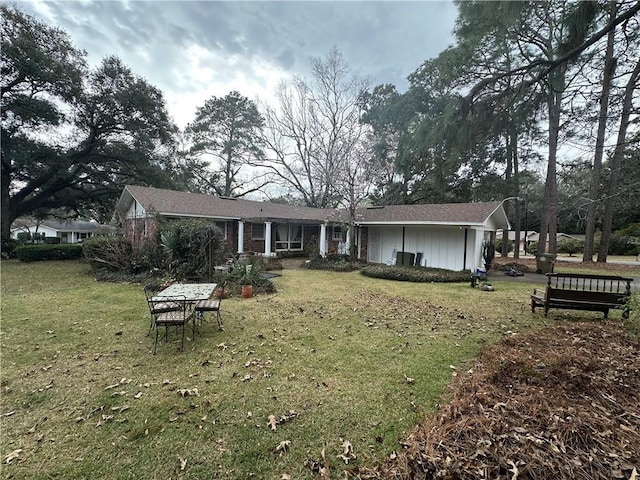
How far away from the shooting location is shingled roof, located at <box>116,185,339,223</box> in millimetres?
13875

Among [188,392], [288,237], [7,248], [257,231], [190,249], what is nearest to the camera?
[188,392]

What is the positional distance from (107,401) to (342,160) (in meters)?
19.6

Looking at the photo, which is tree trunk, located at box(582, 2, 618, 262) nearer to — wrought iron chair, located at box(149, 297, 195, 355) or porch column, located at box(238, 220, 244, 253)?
wrought iron chair, located at box(149, 297, 195, 355)

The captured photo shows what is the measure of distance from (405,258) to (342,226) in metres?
3.71

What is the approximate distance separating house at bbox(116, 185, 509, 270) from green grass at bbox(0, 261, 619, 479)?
21.8 feet

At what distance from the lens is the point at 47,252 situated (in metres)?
15.0

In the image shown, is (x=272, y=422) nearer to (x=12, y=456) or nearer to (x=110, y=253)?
(x=12, y=456)

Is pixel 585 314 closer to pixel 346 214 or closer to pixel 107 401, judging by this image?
pixel 107 401

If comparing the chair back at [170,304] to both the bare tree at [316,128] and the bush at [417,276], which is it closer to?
the bush at [417,276]

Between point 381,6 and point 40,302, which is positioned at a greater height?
point 381,6

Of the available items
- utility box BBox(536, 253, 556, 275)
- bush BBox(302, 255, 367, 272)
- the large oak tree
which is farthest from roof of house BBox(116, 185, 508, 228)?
the large oak tree

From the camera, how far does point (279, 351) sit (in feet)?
14.7

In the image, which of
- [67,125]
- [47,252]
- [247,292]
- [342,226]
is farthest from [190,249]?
[67,125]

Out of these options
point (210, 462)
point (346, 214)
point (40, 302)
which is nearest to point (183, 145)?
point (346, 214)
